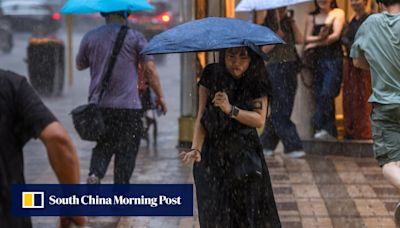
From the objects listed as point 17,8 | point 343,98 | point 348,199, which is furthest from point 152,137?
point 17,8

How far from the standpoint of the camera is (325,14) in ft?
33.3

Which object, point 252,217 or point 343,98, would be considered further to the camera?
point 343,98

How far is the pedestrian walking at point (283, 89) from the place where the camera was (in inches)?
387

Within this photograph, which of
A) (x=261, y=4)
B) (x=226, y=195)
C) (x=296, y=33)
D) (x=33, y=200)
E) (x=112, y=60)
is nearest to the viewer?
(x=33, y=200)

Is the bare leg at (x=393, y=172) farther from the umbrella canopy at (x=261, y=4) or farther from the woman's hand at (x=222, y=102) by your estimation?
the umbrella canopy at (x=261, y=4)

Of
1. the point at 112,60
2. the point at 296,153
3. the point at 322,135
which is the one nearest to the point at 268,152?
the point at 296,153

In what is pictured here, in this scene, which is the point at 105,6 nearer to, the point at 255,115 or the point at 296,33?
the point at 296,33

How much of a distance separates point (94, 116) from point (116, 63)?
0.47 meters

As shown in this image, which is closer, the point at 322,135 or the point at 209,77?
the point at 209,77

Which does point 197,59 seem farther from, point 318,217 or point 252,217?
point 252,217

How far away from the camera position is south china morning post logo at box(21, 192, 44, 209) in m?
4.65

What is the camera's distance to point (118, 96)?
7.77 metres

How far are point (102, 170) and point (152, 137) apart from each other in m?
4.22

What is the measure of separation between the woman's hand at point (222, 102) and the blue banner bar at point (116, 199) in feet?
2.99
